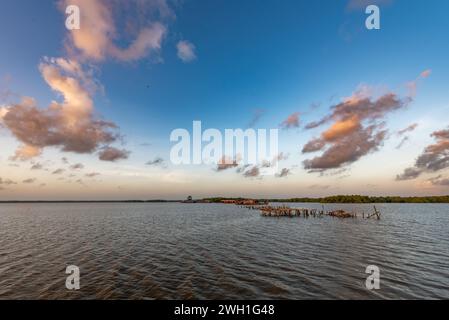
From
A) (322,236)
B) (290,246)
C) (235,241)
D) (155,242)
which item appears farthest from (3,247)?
(322,236)

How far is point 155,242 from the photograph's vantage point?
37875mm

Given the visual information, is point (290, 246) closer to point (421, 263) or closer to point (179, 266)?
point (421, 263)

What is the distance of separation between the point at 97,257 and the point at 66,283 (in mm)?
8884

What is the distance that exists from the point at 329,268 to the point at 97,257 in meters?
25.2
